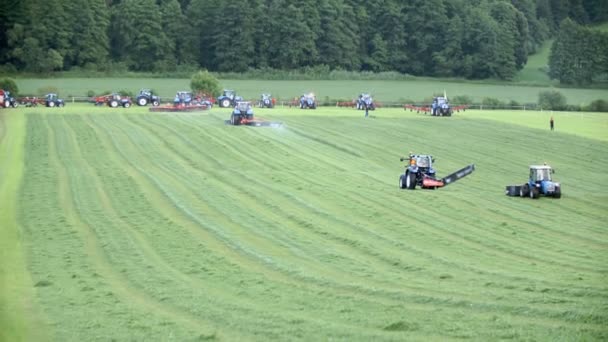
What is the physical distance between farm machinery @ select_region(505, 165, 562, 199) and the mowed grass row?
4498cm

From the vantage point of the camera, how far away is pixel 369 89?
106312 mm

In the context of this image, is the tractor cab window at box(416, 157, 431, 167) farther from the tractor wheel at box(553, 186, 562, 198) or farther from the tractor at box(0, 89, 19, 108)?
the tractor at box(0, 89, 19, 108)

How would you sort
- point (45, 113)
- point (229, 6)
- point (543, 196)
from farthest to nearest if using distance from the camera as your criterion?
1. point (229, 6)
2. point (45, 113)
3. point (543, 196)

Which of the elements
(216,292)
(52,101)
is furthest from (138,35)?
(216,292)

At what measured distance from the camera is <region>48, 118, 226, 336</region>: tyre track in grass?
17062 mm

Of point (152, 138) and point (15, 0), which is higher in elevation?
point (15, 0)

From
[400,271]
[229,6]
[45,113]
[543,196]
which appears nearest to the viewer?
[400,271]

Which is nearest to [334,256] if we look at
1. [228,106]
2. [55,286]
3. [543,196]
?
[55,286]

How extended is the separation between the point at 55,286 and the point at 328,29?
99587mm

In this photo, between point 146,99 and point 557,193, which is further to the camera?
point 146,99

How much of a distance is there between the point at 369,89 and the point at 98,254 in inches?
3318

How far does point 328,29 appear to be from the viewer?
118 m

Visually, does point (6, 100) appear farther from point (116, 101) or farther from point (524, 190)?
point (524, 190)

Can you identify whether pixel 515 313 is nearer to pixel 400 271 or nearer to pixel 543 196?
pixel 400 271
